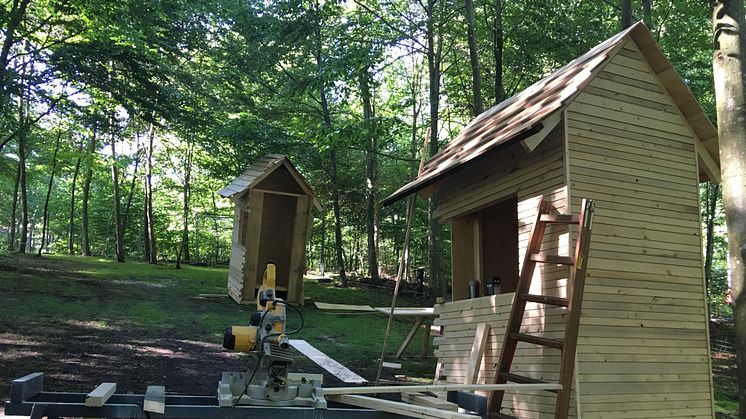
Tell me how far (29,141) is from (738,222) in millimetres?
25990

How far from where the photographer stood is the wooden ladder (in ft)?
16.2

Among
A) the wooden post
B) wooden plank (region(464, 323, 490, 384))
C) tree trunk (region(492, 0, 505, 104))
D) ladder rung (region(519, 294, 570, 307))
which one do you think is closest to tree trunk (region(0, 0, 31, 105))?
the wooden post

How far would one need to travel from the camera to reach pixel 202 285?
52.7 ft

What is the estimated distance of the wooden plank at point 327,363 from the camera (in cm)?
770

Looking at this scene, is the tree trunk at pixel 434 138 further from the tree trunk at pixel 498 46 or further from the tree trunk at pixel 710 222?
the tree trunk at pixel 710 222

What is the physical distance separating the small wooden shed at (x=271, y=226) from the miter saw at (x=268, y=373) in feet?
29.1

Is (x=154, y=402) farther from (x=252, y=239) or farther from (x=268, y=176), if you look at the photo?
(x=268, y=176)

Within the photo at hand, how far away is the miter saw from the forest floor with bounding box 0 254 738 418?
8.92 ft

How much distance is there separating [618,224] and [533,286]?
1.26 m

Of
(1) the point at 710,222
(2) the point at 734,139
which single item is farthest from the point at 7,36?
(1) the point at 710,222

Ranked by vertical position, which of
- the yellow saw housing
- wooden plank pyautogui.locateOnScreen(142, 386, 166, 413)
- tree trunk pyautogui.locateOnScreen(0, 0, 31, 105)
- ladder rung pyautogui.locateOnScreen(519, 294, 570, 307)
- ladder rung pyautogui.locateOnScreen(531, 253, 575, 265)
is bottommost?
wooden plank pyautogui.locateOnScreen(142, 386, 166, 413)

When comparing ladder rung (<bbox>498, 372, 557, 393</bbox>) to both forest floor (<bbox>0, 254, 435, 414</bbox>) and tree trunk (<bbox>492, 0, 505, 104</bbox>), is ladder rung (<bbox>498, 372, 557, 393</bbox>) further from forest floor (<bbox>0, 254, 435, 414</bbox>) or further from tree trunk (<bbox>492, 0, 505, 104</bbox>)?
tree trunk (<bbox>492, 0, 505, 104</bbox>)

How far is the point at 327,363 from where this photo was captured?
848 centimetres

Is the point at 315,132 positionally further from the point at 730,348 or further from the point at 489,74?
the point at 730,348
